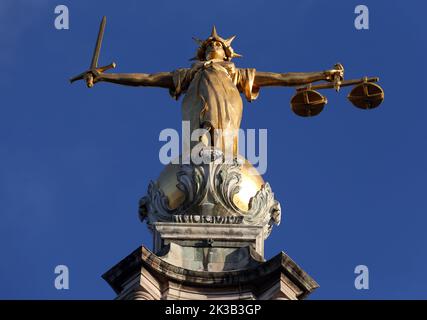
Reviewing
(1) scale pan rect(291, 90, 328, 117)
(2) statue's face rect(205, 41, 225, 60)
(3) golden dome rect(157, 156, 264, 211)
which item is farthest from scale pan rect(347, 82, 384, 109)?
(2) statue's face rect(205, 41, 225, 60)

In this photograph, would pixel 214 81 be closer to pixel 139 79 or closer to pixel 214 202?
pixel 139 79

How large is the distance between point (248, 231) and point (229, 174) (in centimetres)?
176

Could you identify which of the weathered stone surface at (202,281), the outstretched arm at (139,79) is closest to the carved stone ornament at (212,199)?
the weathered stone surface at (202,281)

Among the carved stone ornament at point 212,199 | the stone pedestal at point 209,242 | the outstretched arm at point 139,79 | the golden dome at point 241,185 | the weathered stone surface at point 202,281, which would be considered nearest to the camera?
the weathered stone surface at point 202,281

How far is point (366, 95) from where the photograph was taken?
9075cm

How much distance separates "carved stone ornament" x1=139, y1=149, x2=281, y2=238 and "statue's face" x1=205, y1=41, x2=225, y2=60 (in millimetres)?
4100

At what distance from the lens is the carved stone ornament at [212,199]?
3452 inches

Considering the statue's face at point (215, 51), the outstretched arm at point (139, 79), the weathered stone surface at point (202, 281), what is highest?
the statue's face at point (215, 51)

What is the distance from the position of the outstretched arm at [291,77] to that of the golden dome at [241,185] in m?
2.93

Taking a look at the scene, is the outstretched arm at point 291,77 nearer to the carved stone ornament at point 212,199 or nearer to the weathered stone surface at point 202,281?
the carved stone ornament at point 212,199
